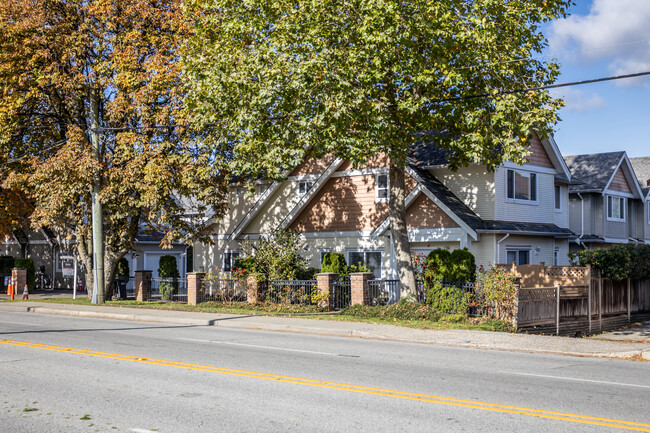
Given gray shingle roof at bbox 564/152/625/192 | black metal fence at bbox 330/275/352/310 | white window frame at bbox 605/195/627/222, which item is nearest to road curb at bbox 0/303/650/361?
black metal fence at bbox 330/275/352/310

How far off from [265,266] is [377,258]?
5415 millimetres

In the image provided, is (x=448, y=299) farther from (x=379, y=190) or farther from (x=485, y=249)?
(x=379, y=190)

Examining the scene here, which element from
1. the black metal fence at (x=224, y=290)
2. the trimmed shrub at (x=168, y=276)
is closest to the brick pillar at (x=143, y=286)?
the trimmed shrub at (x=168, y=276)

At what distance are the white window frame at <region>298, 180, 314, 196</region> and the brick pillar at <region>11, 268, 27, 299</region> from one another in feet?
47.7

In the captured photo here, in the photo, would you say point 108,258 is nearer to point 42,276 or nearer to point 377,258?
point 377,258

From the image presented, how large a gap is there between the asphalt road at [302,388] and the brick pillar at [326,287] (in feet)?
28.7

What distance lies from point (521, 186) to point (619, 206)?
13506mm

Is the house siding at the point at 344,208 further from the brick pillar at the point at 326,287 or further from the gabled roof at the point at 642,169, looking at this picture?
the gabled roof at the point at 642,169

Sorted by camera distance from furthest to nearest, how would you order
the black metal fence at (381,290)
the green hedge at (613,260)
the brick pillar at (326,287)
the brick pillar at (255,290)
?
the brick pillar at (255,290) < the brick pillar at (326,287) < the black metal fence at (381,290) < the green hedge at (613,260)

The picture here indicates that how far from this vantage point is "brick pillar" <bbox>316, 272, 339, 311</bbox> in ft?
81.3

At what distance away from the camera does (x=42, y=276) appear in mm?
44344

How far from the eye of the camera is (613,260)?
73.3 feet

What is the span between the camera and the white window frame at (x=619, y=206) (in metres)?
38.3

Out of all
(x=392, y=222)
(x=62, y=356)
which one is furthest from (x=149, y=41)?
(x=62, y=356)
